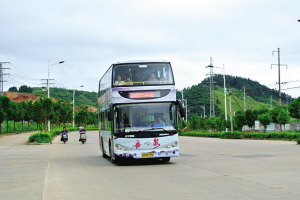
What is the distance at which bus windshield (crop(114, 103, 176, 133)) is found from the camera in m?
15.9

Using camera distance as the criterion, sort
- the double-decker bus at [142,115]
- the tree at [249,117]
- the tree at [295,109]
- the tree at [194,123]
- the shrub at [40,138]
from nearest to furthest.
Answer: the double-decker bus at [142,115]
the shrub at [40,138]
the tree at [295,109]
the tree at [249,117]
the tree at [194,123]

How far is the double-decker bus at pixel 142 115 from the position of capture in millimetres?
15852

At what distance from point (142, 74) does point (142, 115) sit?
5.55ft

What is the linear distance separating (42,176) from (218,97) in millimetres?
128415

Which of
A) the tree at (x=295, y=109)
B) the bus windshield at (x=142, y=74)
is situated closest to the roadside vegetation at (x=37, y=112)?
the bus windshield at (x=142, y=74)

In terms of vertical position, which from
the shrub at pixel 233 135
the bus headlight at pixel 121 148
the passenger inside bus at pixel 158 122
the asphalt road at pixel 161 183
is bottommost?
the asphalt road at pixel 161 183

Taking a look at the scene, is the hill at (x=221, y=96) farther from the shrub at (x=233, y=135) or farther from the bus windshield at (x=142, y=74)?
the bus windshield at (x=142, y=74)

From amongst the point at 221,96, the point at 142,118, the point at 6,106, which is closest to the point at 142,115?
the point at 142,118

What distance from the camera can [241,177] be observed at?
11.3 metres

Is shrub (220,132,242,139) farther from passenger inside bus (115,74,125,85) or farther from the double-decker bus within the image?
passenger inside bus (115,74,125,85)

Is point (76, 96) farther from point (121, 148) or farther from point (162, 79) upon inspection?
point (121, 148)

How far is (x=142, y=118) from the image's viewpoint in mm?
15977

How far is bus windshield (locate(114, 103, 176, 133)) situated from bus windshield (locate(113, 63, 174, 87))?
94 cm

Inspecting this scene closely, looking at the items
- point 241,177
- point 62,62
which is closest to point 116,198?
point 241,177
